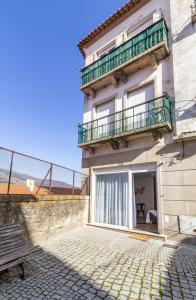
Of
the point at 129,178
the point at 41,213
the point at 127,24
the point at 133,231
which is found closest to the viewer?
the point at 41,213

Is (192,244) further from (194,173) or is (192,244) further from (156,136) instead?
(156,136)

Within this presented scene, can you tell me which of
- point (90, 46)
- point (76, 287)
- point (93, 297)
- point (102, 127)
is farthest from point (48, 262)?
point (90, 46)

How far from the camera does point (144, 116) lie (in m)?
8.64

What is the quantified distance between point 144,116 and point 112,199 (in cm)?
426

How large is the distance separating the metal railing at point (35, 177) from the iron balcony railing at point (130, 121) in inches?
86.3

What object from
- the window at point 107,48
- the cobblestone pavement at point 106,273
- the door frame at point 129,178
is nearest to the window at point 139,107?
the door frame at point 129,178

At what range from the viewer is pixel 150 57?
8.38 m

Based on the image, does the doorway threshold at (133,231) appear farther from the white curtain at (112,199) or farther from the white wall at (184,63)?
the white wall at (184,63)

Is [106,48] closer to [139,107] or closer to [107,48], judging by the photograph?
[107,48]

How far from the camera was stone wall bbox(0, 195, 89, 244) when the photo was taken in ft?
17.8

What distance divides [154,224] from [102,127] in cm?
580

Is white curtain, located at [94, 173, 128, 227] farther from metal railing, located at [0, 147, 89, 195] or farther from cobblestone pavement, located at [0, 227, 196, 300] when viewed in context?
cobblestone pavement, located at [0, 227, 196, 300]

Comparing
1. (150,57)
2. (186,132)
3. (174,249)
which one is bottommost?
(174,249)

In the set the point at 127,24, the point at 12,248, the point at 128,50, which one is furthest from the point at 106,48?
the point at 12,248
